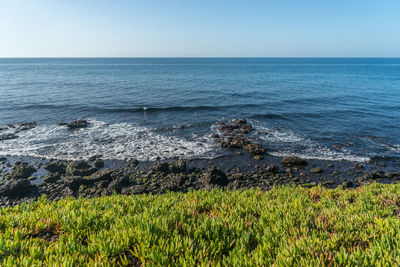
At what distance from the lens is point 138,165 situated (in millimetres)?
16719

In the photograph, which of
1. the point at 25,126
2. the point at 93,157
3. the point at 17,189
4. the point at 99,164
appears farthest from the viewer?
the point at 25,126

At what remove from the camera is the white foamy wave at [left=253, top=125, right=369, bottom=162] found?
17848 mm

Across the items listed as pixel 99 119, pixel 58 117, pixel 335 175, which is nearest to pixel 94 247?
pixel 335 175

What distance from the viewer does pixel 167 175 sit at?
50.2 ft

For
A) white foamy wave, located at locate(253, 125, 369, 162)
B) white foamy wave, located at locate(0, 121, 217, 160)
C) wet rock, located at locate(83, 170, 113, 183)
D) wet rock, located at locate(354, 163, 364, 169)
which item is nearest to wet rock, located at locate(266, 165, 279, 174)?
white foamy wave, located at locate(253, 125, 369, 162)

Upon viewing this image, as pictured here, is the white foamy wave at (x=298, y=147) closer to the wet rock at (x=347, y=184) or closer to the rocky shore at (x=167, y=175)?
the rocky shore at (x=167, y=175)

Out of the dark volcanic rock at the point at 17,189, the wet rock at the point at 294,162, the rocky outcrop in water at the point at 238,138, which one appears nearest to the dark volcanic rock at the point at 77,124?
the dark volcanic rock at the point at 17,189

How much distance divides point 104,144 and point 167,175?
880 centimetres

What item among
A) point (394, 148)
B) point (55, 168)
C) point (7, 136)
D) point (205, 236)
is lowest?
point (55, 168)

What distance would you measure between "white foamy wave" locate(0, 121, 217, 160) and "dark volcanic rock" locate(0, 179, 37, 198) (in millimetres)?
4410

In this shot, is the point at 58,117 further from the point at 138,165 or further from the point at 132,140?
the point at 138,165

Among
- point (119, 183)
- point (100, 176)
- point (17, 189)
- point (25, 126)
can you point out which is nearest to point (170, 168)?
point (119, 183)

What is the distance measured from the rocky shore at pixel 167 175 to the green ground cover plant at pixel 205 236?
21.2 ft

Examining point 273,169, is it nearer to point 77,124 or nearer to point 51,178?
point 51,178
